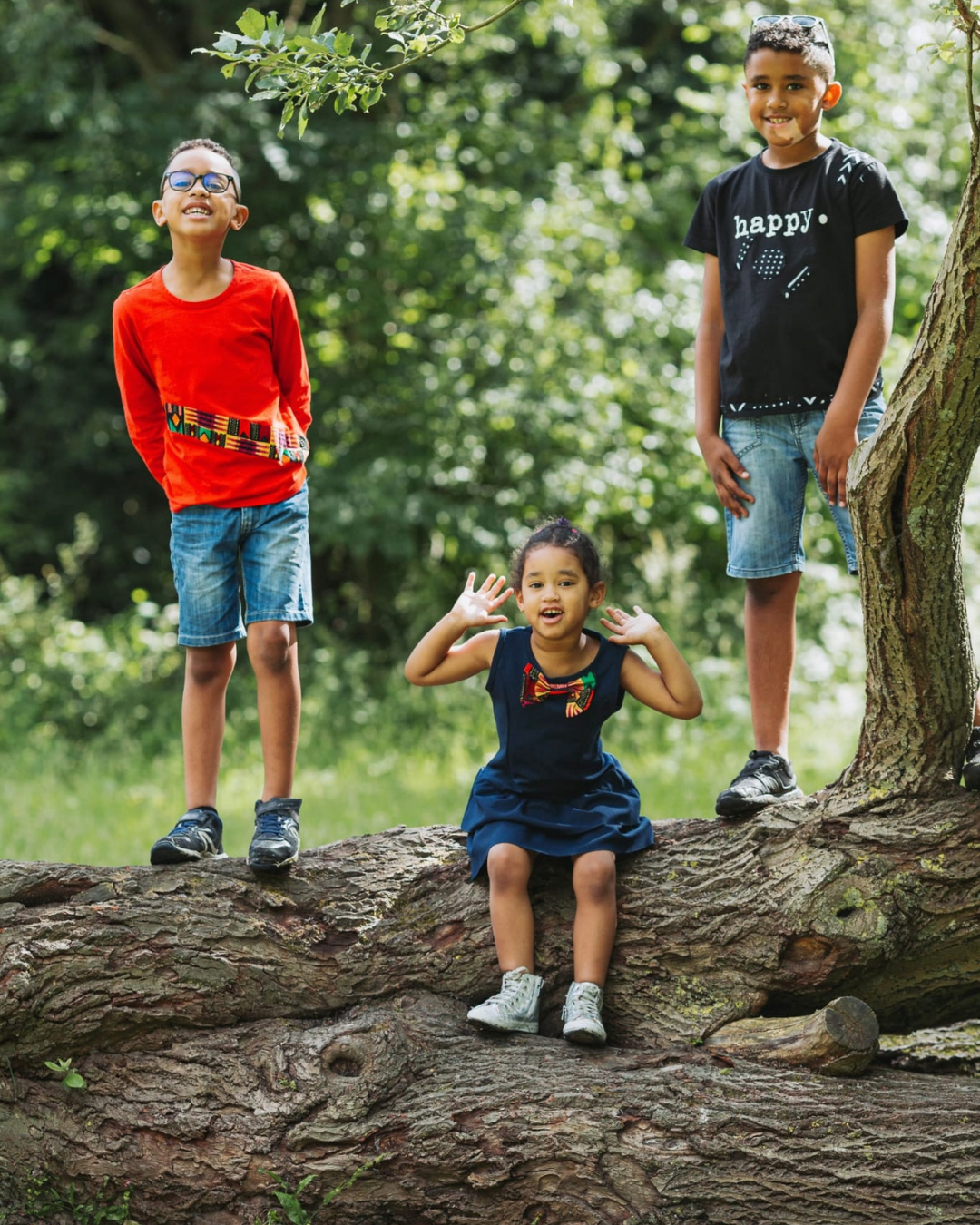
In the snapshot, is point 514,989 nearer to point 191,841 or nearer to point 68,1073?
point 191,841

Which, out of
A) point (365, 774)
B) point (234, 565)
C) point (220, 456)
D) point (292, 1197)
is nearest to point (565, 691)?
point (234, 565)

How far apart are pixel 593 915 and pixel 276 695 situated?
103cm

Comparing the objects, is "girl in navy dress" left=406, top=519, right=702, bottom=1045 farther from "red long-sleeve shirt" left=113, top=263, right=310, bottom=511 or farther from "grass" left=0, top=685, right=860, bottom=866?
"grass" left=0, top=685, right=860, bottom=866

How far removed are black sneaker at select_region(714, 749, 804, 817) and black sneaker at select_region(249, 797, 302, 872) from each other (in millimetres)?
1133

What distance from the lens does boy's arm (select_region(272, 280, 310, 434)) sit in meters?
3.76

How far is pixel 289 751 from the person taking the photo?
3754mm

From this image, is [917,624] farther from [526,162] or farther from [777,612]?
[526,162]

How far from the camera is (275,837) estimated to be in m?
3.62

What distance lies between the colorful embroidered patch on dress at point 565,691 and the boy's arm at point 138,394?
3.85ft

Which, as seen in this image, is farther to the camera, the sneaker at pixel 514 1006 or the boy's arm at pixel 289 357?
the boy's arm at pixel 289 357

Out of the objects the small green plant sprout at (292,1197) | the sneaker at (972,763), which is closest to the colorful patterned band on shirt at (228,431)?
the small green plant sprout at (292,1197)

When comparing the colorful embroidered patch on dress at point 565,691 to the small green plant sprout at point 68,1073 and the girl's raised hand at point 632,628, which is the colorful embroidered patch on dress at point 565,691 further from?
the small green plant sprout at point 68,1073

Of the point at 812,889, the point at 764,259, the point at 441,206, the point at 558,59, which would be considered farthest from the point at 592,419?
the point at 812,889

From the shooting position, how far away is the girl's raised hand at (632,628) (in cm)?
346
